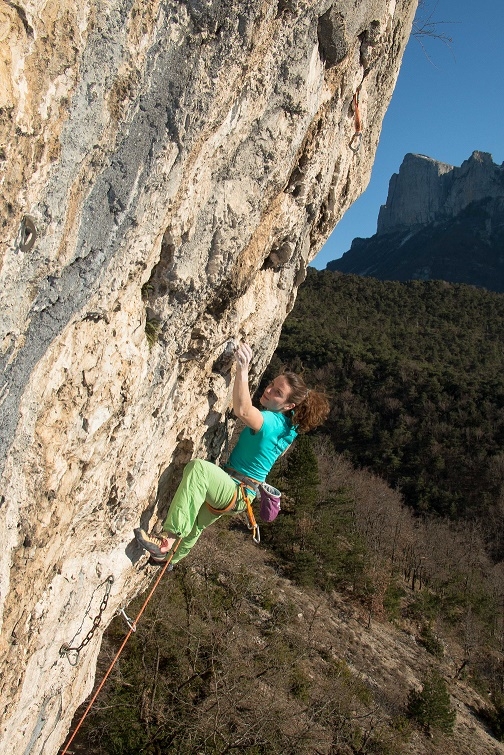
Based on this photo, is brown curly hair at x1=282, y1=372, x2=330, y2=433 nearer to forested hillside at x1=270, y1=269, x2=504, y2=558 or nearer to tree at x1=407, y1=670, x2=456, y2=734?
tree at x1=407, y1=670, x2=456, y2=734

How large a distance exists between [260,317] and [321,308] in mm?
47310

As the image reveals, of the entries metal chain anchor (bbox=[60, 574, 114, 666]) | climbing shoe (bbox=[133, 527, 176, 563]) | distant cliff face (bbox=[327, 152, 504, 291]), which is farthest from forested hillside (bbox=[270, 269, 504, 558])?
distant cliff face (bbox=[327, 152, 504, 291])

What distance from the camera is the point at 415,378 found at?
4038 cm

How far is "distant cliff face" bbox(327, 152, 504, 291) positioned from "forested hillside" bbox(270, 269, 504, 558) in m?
40.0

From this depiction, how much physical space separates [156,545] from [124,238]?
2.26m

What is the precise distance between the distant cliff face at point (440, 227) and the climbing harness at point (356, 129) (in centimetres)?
8815

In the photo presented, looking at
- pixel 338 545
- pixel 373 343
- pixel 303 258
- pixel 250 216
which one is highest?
pixel 373 343

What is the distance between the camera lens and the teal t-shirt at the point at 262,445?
3.71 metres

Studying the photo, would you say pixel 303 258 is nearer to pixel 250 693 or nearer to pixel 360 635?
pixel 250 693

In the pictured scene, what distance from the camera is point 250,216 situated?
9.35 feet

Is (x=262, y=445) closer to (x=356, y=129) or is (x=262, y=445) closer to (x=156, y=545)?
(x=156, y=545)

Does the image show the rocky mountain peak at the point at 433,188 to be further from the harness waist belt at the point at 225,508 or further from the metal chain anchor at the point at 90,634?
the metal chain anchor at the point at 90,634

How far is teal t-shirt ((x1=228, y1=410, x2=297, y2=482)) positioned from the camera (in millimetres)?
3705

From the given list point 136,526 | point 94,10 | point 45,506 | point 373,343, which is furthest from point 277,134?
point 373,343
